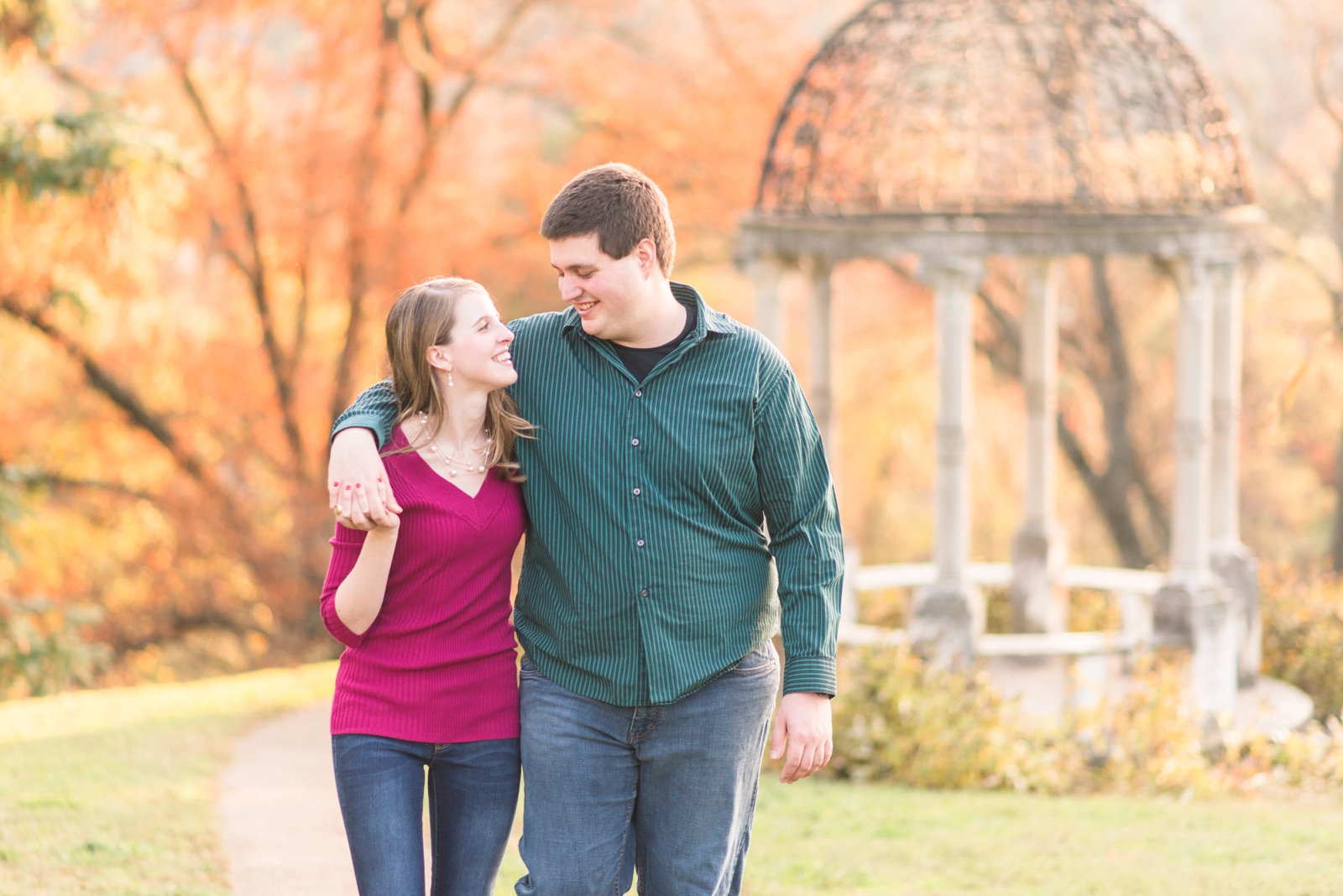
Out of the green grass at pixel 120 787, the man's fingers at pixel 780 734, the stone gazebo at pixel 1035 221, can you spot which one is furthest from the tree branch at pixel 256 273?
the man's fingers at pixel 780 734

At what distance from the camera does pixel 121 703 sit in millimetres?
7758

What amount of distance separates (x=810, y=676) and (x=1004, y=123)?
22.0 feet

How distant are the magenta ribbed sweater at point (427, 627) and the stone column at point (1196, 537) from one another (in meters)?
6.03

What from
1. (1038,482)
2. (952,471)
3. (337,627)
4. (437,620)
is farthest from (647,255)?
(1038,482)

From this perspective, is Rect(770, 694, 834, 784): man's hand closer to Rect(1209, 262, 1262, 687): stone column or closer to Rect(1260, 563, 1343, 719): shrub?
Rect(1209, 262, 1262, 687): stone column

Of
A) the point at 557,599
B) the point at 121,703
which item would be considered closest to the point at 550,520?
the point at 557,599

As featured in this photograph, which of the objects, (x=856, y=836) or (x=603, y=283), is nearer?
(x=603, y=283)

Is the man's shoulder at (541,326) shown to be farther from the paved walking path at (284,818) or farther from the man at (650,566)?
the paved walking path at (284,818)

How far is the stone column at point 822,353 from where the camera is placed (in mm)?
8875

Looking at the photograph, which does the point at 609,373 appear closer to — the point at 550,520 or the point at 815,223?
the point at 550,520

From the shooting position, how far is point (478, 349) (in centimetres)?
276

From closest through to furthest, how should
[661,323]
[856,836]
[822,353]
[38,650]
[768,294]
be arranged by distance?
[661,323]
[856,836]
[768,294]
[38,650]
[822,353]

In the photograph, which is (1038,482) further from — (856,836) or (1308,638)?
(856,836)

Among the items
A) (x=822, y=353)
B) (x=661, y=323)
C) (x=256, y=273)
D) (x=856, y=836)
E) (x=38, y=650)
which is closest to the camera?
(x=661, y=323)
